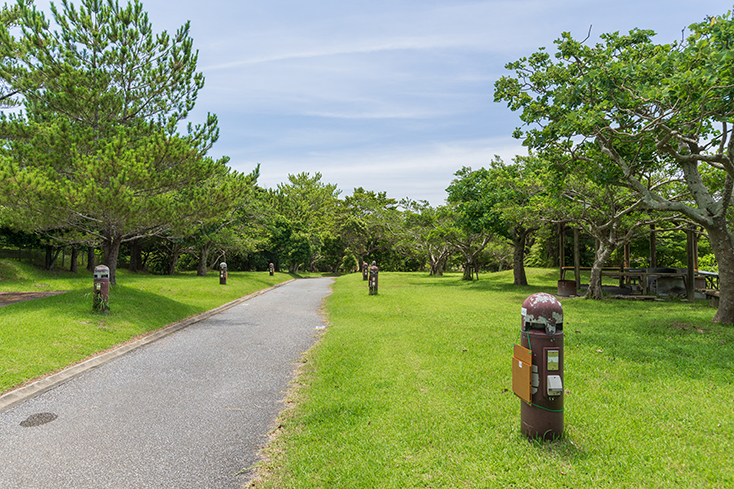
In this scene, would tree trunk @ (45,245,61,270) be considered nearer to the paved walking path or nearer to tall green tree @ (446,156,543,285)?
the paved walking path

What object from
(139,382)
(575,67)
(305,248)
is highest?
(575,67)

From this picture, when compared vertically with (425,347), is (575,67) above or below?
above

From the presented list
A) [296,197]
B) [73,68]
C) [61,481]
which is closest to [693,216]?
[61,481]

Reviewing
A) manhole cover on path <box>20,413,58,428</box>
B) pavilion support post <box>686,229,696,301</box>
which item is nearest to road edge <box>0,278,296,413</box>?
manhole cover on path <box>20,413,58,428</box>

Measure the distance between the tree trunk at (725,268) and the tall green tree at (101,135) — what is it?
13.5 m

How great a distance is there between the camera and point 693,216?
29.6 ft

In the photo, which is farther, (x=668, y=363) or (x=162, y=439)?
(x=668, y=363)

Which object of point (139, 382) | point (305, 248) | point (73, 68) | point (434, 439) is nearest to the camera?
point (434, 439)

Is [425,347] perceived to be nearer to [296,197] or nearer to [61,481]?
[61,481]

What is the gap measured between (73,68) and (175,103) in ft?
10.1

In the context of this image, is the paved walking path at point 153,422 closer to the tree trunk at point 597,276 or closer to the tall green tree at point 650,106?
the tall green tree at point 650,106

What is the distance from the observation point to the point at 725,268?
9.05m

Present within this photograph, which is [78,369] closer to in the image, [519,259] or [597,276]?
[597,276]

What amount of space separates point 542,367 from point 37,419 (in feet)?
17.4
